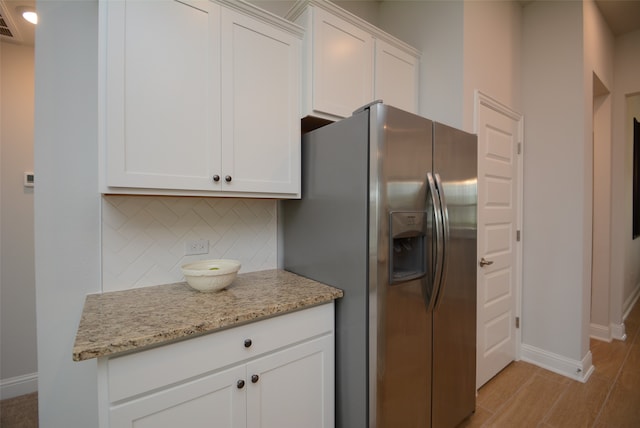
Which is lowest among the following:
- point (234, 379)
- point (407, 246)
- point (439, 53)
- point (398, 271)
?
point (234, 379)

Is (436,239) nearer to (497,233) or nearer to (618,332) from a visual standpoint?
(497,233)

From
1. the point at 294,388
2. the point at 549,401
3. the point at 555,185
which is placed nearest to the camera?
the point at 294,388

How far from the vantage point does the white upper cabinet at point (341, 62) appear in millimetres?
1608

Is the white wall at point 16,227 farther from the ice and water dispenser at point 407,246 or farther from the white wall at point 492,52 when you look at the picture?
→ the white wall at point 492,52

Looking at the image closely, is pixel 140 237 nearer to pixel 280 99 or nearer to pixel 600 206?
pixel 280 99

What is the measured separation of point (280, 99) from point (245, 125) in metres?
0.27

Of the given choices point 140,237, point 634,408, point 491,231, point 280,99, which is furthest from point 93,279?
point 634,408

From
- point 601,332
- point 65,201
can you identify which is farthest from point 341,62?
point 601,332

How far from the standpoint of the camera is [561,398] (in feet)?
6.54

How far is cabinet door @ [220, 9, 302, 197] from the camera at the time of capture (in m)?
1.42

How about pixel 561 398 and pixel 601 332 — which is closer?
pixel 561 398

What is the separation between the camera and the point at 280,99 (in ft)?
5.19

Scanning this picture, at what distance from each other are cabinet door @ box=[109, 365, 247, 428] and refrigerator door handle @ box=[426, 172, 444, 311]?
3.12 ft

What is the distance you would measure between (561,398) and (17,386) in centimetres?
385
